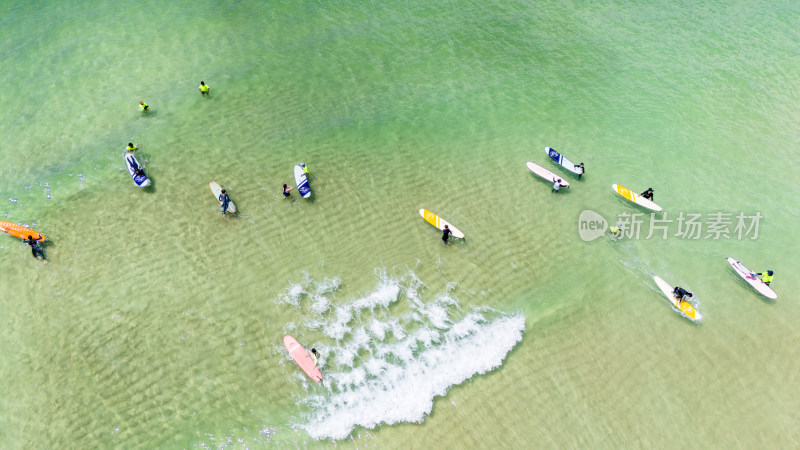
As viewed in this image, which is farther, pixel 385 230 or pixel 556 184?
pixel 556 184

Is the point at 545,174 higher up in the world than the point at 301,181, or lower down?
lower down

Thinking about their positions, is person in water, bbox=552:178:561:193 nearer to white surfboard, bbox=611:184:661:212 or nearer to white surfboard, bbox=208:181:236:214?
white surfboard, bbox=611:184:661:212

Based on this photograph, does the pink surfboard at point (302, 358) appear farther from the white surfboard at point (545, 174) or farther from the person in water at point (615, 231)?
the person in water at point (615, 231)

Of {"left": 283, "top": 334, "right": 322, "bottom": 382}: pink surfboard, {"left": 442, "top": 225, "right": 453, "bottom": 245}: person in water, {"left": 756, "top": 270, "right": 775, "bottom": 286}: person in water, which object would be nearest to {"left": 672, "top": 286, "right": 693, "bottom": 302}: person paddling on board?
{"left": 756, "top": 270, "right": 775, "bottom": 286}: person in water

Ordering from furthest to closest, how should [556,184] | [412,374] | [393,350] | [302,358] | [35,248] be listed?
[556,184] → [35,248] → [393,350] → [412,374] → [302,358]

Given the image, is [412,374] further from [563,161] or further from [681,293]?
[563,161]

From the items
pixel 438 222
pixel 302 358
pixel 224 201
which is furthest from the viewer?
pixel 438 222

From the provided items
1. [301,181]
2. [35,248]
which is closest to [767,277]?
[301,181]
